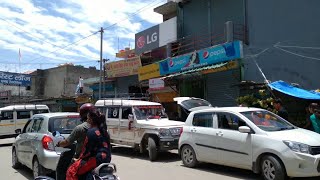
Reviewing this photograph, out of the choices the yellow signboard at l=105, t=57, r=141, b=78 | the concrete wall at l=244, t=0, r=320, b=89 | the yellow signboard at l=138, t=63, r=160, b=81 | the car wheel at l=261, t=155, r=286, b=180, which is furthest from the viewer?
the yellow signboard at l=105, t=57, r=141, b=78

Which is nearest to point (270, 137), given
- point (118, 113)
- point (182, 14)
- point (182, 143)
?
point (182, 143)

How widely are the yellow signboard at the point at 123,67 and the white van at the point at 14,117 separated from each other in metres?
6.88

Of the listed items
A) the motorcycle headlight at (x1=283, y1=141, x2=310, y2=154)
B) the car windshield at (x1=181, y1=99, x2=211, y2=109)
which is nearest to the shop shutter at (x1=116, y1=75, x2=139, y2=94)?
the car windshield at (x1=181, y1=99, x2=211, y2=109)

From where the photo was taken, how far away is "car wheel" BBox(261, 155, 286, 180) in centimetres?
812

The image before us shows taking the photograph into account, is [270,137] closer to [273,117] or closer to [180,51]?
[273,117]

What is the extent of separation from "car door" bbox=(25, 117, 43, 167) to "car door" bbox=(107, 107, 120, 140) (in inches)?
186

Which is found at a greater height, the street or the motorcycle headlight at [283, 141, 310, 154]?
the motorcycle headlight at [283, 141, 310, 154]

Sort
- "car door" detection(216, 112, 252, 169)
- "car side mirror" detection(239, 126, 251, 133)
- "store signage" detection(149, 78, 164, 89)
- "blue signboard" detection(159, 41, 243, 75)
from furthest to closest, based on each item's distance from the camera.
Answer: "store signage" detection(149, 78, 164, 89)
"blue signboard" detection(159, 41, 243, 75)
"car door" detection(216, 112, 252, 169)
"car side mirror" detection(239, 126, 251, 133)

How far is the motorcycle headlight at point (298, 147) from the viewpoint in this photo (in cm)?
802

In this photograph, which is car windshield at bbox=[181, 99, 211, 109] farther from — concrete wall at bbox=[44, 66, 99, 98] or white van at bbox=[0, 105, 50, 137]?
concrete wall at bbox=[44, 66, 99, 98]

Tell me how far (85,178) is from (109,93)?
80.6 ft

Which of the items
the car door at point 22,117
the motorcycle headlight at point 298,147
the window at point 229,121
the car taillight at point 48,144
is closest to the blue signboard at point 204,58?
the window at point 229,121

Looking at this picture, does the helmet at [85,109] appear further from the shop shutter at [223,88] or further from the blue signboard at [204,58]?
the shop shutter at [223,88]

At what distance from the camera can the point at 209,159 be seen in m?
10.2
